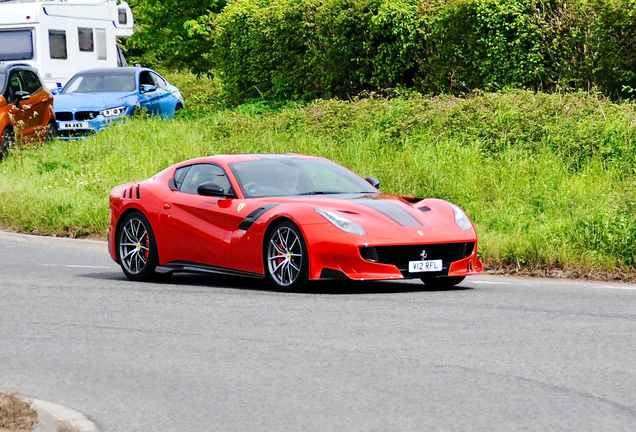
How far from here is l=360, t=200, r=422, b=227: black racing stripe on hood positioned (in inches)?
412

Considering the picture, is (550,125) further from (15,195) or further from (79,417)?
(79,417)

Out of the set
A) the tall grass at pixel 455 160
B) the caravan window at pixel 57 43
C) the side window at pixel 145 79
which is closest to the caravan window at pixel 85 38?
the caravan window at pixel 57 43

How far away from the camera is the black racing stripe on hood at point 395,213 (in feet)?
34.3

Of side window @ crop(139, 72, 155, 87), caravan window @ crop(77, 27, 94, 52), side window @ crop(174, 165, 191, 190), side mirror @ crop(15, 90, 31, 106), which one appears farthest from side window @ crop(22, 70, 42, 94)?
side window @ crop(174, 165, 191, 190)

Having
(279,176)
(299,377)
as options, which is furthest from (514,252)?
(299,377)

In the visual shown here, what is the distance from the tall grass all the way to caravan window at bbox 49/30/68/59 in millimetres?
8643

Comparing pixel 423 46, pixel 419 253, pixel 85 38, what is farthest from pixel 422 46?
pixel 85 38

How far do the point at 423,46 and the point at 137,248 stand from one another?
10978 mm

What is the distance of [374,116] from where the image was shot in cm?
1981

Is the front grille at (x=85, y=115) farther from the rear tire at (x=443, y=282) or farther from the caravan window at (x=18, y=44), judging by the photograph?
the rear tire at (x=443, y=282)

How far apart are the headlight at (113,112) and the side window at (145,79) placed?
5.98 ft

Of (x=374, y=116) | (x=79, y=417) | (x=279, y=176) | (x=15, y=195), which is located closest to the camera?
(x=79, y=417)

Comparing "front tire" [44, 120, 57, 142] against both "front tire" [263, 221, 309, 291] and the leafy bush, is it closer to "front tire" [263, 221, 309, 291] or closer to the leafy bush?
the leafy bush

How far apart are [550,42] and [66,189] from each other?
873 cm
